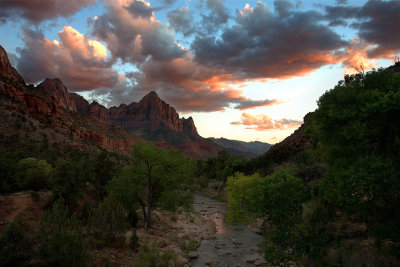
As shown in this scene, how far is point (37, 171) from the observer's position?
2166 centimetres

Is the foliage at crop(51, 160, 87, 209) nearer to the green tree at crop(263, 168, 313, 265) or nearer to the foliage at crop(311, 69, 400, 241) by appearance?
the green tree at crop(263, 168, 313, 265)

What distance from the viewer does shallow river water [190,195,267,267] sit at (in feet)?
59.6

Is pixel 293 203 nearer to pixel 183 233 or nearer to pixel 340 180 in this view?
pixel 340 180

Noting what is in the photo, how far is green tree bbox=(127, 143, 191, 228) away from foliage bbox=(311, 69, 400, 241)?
46.9 ft

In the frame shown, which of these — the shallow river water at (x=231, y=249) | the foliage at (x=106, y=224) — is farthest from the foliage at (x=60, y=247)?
the shallow river water at (x=231, y=249)

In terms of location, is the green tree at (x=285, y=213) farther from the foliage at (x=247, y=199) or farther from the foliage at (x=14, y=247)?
the foliage at (x=14, y=247)

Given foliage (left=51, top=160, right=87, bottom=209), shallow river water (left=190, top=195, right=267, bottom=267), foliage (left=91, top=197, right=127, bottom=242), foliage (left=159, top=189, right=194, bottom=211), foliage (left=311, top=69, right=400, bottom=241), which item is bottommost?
shallow river water (left=190, top=195, right=267, bottom=267)

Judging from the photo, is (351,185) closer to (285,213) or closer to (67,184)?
(285,213)

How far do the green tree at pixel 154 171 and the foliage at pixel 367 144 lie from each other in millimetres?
14291

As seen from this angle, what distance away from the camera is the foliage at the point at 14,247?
9850 mm

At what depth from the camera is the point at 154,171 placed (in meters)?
23.2

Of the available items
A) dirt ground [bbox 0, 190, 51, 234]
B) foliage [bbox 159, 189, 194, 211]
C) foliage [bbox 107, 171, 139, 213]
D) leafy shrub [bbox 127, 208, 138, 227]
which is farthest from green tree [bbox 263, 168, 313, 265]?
dirt ground [bbox 0, 190, 51, 234]

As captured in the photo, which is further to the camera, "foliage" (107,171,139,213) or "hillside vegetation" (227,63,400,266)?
"foliage" (107,171,139,213)

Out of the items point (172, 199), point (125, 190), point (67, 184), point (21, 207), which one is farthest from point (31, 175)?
point (172, 199)
